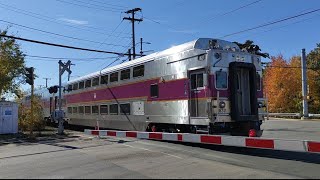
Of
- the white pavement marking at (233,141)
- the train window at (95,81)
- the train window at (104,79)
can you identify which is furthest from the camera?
the train window at (95,81)

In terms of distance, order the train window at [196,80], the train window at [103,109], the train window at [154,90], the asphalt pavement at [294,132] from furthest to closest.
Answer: the train window at [103,109] < the asphalt pavement at [294,132] < the train window at [154,90] < the train window at [196,80]

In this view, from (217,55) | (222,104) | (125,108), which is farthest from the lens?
(125,108)

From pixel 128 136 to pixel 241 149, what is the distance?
5.02 meters

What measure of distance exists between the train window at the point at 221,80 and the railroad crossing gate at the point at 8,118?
50.0ft

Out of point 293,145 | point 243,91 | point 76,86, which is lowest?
point 293,145

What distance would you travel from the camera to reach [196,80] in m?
14.8

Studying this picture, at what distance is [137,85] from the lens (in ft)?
61.1

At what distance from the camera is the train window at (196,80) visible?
47.7 ft

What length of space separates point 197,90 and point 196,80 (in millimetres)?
379

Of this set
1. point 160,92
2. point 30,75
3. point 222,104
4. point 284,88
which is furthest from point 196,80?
point 284,88

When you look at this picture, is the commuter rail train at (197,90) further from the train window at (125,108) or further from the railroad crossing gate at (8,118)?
the railroad crossing gate at (8,118)

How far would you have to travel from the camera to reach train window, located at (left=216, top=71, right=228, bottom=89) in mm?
14262

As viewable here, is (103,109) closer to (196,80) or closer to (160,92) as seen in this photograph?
(160,92)

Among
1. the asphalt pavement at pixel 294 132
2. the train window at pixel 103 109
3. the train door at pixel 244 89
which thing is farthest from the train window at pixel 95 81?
the train door at pixel 244 89
